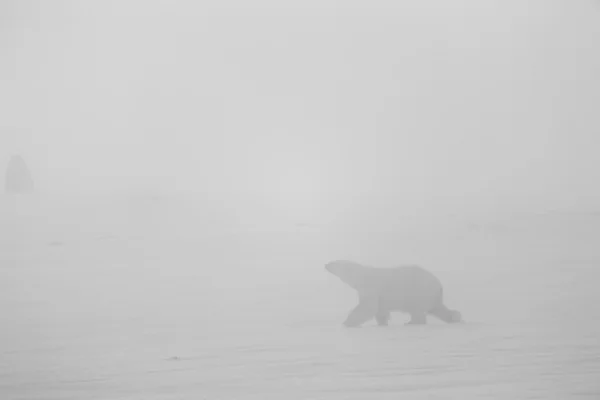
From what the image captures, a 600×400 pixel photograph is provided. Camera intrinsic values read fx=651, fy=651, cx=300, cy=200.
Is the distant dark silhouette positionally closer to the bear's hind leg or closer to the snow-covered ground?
the snow-covered ground

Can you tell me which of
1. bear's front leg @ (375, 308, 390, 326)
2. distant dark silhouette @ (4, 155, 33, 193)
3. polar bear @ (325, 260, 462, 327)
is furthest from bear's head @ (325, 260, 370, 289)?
distant dark silhouette @ (4, 155, 33, 193)

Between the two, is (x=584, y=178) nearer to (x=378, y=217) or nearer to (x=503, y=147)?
(x=378, y=217)

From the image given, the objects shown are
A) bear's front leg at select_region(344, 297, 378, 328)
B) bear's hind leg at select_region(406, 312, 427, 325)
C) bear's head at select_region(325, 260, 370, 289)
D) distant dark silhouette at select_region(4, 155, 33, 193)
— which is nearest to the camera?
bear's front leg at select_region(344, 297, 378, 328)

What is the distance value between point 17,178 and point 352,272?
93.6 feet

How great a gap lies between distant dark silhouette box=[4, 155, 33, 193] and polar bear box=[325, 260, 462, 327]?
28752 mm

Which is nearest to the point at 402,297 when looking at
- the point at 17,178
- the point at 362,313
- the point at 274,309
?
the point at 362,313

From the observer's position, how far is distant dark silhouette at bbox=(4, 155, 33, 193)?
34531 millimetres

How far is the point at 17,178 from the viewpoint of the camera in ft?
114

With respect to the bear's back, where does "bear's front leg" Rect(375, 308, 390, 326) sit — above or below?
below

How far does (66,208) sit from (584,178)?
29.8 m

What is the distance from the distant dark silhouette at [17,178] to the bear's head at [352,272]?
27.7m

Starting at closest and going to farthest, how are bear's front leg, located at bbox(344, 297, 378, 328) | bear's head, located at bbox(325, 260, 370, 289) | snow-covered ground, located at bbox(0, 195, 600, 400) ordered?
snow-covered ground, located at bbox(0, 195, 600, 400) < bear's front leg, located at bbox(344, 297, 378, 328) < bear's head, located at bbox(325, 260, 370, 289)

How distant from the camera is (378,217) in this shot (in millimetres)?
31062

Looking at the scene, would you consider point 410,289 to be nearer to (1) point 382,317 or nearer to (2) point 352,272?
(1) point 382,317
